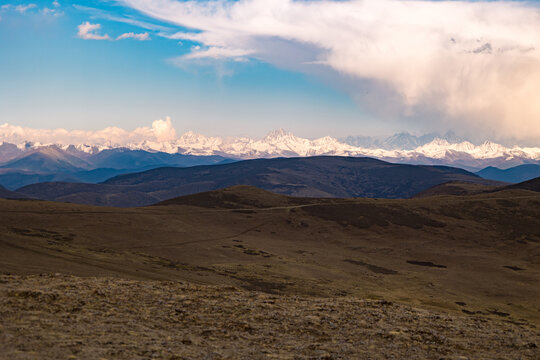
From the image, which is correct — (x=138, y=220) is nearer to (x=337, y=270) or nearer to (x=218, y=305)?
(x=337, y=270)

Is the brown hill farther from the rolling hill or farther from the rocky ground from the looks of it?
the rocky ground

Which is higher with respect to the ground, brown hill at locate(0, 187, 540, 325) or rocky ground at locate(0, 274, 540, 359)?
rocky ground at locate(0, 274, 540, 359)

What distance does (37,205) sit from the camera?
146 m

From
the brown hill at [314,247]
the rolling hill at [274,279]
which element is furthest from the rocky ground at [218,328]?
the brown hill at [314,247]

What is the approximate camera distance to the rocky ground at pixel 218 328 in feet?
70.1

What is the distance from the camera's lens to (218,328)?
2628 centimetres

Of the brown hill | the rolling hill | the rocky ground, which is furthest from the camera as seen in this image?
the brown hill

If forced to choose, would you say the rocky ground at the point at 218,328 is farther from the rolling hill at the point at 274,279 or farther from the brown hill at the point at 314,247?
the brown hill at the point at 314,247

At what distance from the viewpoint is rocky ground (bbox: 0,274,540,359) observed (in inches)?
842

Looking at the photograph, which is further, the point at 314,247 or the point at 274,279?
the point at 314,247

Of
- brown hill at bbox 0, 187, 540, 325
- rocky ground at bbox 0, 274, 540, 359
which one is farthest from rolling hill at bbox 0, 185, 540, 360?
brown hill at bbox 0, 187, 540, 325

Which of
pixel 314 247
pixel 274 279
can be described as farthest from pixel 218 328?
pixel 314 247

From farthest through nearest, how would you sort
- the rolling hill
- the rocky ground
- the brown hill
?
the brown hill
the rolling hill
the rocky ground

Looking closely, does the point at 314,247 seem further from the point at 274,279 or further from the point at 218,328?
the point at 218,328
